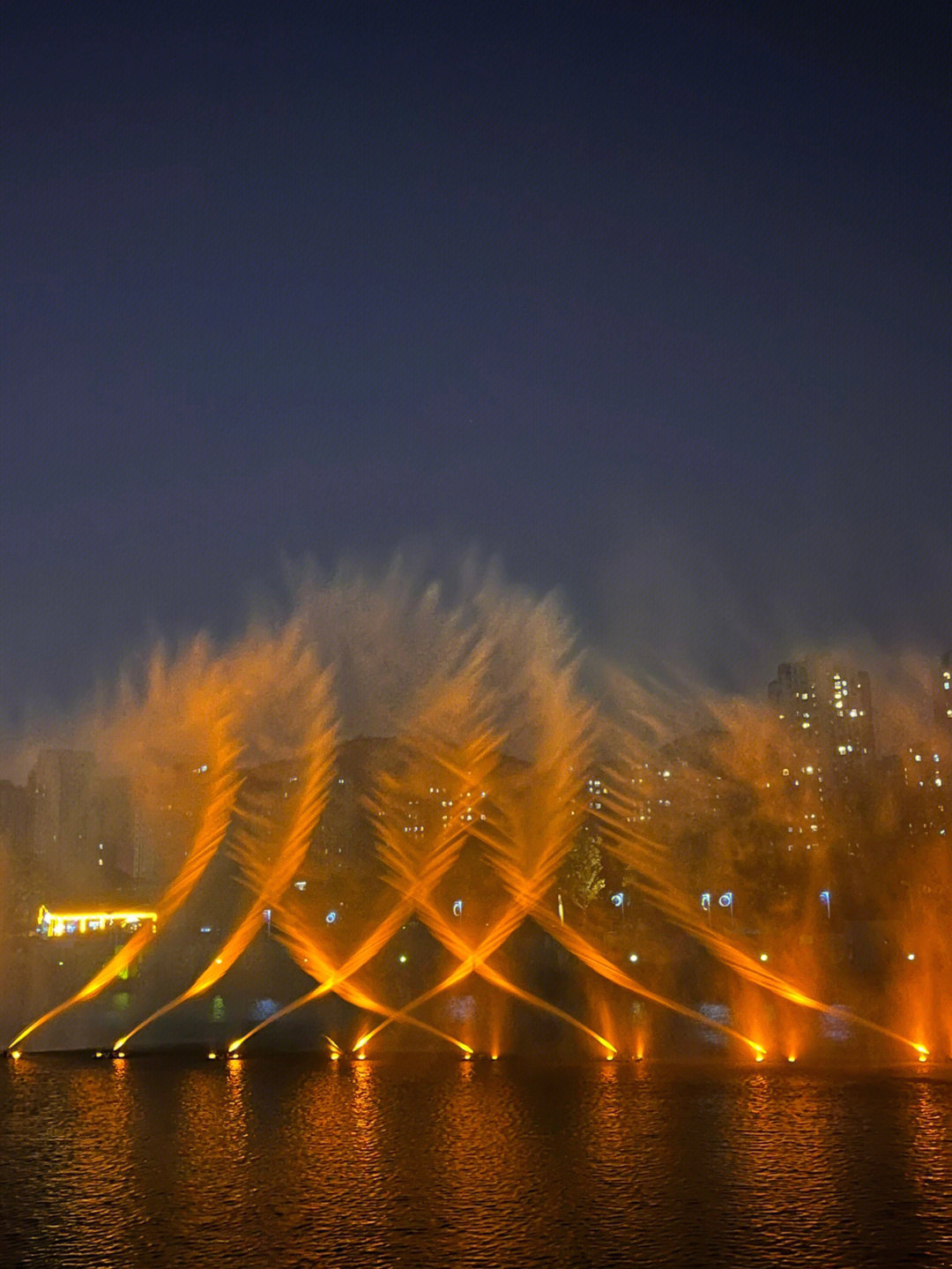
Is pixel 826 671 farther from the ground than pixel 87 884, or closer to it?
farther from the ground

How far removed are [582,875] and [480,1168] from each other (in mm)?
38763

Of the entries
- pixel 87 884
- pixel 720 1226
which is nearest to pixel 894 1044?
pixel 720 1226

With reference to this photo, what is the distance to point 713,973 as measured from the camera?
3731 centimetres

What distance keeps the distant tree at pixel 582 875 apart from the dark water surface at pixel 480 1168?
3116cm

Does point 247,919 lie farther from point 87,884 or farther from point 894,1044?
point 894,1044

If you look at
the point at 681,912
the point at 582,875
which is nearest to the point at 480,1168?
the point at 582,875

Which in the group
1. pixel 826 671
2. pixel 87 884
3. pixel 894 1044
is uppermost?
pixel 826 671

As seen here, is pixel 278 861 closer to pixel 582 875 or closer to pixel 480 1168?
pixel 582 875

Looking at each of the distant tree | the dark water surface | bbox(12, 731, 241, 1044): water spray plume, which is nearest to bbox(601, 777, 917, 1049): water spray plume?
the distant tree

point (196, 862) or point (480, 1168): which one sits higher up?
point (196, 862)

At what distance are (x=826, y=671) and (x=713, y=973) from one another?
75833 millimetres

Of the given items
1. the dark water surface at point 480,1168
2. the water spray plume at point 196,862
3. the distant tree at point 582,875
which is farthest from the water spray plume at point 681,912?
the water spray plume at point 196,862

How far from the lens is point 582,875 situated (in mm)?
51219

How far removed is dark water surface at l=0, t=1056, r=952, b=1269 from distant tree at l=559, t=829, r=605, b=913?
31155 millimetres
